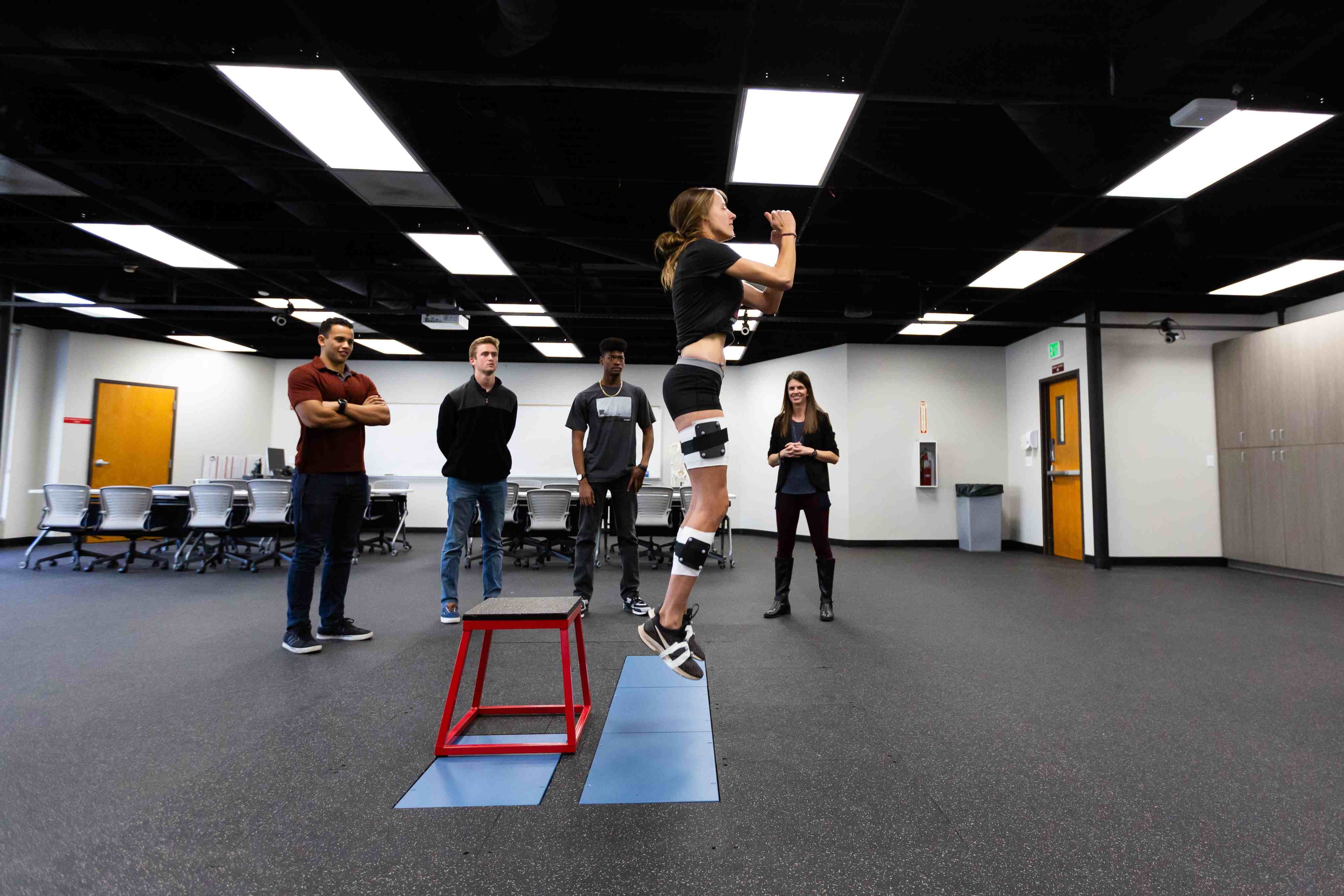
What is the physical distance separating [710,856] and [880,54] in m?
3.57

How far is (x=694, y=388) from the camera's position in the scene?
5.58 ft

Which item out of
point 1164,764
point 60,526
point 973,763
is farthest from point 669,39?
point 60,526

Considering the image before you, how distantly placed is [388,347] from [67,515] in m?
4.66

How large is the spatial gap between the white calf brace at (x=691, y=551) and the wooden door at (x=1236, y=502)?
7625 mm

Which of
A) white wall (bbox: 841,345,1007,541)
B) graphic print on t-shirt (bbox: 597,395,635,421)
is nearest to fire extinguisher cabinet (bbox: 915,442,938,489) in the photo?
white wall (bbox: 841,345,1007,541)

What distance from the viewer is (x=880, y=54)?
122 inches

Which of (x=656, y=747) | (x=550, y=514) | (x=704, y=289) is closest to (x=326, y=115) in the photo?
(x=704, y=289)

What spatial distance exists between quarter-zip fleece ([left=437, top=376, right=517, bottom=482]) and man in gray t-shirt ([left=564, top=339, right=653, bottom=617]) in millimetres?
435

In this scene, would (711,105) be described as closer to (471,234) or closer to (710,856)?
(471,234)

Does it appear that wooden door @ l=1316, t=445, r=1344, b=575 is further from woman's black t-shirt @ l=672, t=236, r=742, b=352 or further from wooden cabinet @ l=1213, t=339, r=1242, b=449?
woman's black t-shirt @ l=672, t=236, r=742, b=352

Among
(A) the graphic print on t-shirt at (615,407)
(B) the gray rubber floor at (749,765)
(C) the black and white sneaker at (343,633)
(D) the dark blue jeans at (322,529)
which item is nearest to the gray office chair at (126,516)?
(B) the gray rubber floor at (749,765)

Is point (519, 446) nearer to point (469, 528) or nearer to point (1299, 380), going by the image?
point (469, 528)

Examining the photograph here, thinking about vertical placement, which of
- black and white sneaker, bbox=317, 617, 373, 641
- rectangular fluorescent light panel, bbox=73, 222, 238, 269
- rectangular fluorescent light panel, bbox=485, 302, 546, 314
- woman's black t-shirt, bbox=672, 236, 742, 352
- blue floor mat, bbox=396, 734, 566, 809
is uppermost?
rectangular fluorescent light panel, bbox=73, 222, 238, 269

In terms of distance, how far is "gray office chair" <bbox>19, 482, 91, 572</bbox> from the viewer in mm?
6051
